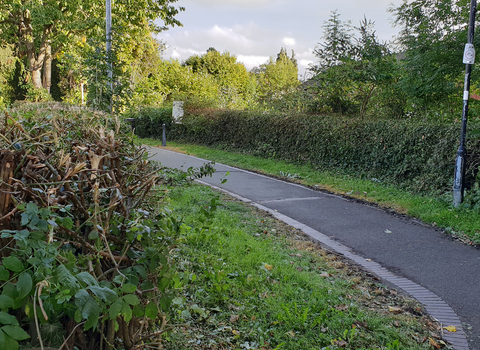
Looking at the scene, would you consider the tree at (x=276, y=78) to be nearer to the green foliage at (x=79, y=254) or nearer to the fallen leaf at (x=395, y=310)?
the fallen leaf at (x=395, y=310)

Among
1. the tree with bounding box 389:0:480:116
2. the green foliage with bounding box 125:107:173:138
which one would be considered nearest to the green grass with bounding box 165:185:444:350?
the tree with bounding box 389:0:480:116

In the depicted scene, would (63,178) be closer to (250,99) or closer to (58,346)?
(58,346)

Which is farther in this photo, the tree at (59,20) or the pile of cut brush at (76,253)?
the tree at (59,20)

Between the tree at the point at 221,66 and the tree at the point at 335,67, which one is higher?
the tree at the point at 221,66

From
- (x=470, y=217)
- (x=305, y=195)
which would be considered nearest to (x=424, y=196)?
(x=470, y=217)

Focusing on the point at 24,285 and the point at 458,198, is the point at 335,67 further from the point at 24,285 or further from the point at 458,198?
the point at 24,285

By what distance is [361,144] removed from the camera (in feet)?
41.9

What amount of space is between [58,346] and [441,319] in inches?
160

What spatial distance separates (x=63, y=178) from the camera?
Result: 1.98 metres

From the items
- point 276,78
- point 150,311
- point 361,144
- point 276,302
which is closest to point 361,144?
point 361,144

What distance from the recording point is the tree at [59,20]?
26.3 meters

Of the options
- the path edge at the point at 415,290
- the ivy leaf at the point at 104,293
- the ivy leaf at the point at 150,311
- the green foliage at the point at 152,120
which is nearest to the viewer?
the ivy leaf at the point at 104,293

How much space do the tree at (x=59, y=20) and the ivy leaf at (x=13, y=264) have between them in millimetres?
23820

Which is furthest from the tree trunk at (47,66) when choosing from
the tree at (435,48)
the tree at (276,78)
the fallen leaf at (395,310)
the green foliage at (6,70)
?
the fallen leaf at (395,310)
